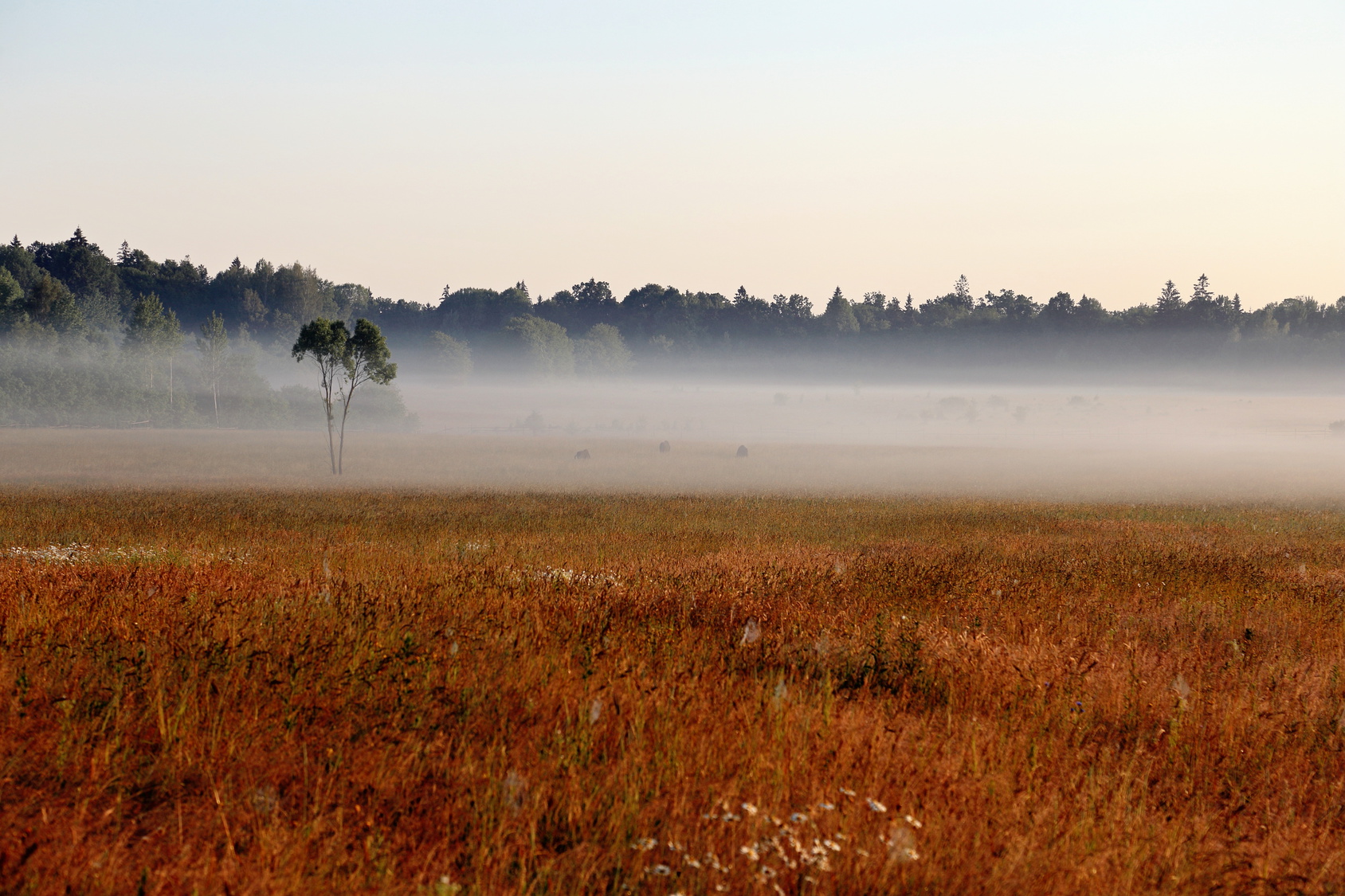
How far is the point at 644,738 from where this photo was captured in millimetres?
4312

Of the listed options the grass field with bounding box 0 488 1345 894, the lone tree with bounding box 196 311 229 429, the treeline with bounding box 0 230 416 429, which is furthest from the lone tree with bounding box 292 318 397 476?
the lone tree with bounding box 196 311 229 429

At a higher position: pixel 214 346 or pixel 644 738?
pixel 214 346

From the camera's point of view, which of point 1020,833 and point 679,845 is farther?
point 1020,833

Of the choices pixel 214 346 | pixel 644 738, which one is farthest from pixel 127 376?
pixel 644 738

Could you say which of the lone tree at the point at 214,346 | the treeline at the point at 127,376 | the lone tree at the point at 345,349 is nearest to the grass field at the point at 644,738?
the lone tree at the point at 345,349

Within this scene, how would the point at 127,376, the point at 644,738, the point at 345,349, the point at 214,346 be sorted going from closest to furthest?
1. the point at 644,738
2. the point at 345,349
3. the point at 127,376
4. the point at 214,346

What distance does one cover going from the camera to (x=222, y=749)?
421 centimetres

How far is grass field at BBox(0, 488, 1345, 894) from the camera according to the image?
3438mm

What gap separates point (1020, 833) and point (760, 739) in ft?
4.44

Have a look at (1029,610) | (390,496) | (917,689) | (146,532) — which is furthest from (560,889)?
(390,496)

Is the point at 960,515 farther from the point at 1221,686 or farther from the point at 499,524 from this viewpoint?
the point at 1221,686

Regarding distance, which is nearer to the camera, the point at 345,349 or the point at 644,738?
the point at 644,738

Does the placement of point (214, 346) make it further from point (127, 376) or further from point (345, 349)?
point (345, 349)

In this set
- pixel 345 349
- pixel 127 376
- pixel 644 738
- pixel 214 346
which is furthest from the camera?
pixel 214 346
